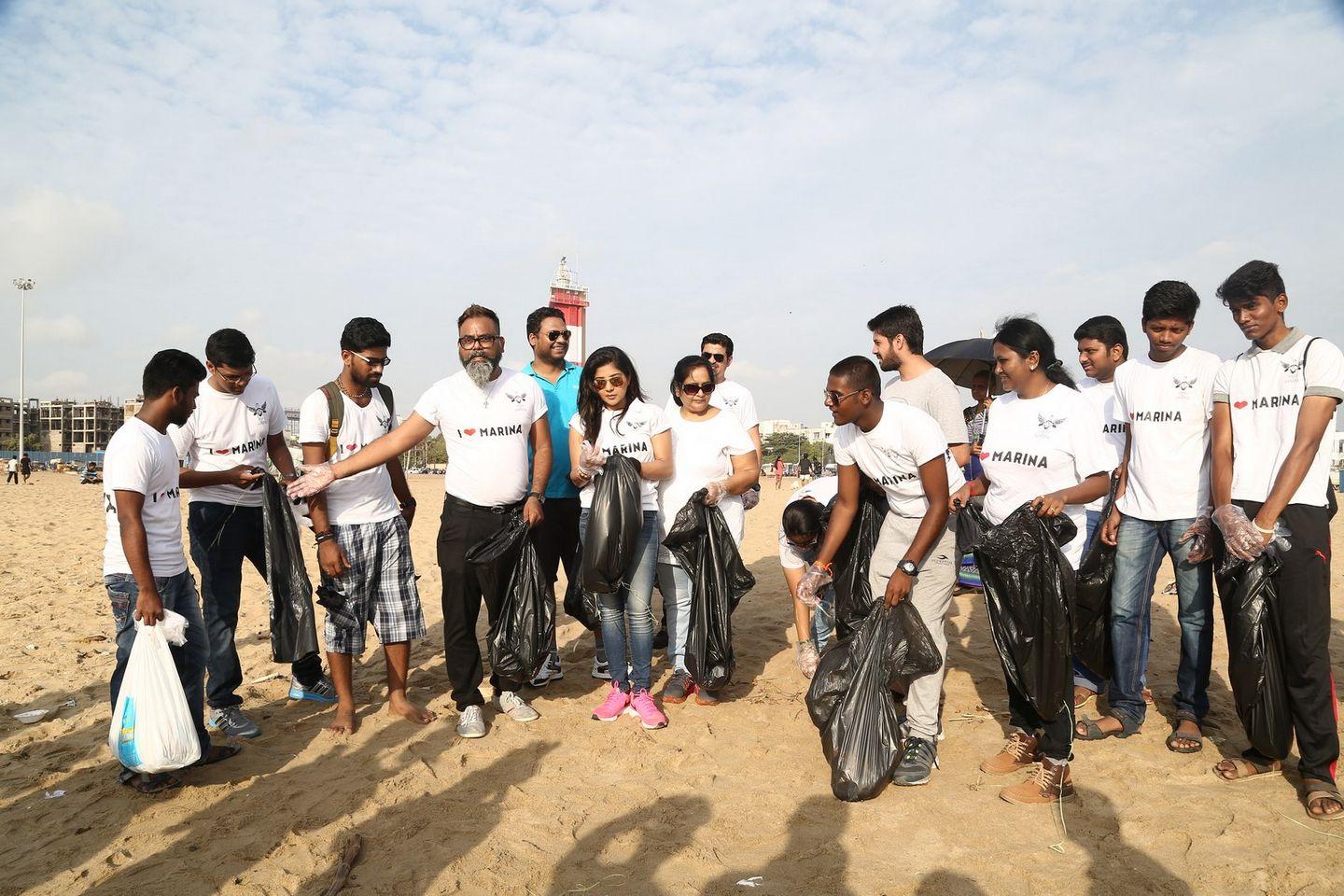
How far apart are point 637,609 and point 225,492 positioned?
2.19 metres

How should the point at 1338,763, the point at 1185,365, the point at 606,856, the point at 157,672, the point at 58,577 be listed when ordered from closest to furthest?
the point at 606,856
the point at 157,672
the point at 1338,763
the point at 1185,365
the point at 58,577

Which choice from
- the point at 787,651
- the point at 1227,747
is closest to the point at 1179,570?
the point at 1227,747

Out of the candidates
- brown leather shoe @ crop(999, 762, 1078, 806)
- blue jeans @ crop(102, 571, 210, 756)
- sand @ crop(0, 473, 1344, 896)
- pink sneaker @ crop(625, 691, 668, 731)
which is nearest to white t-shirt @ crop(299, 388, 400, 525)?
blue jeans @ crop(102, 571, 210, 756)

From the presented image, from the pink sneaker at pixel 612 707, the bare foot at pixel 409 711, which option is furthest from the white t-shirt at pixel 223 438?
the pink sneaker at pixel 612 707

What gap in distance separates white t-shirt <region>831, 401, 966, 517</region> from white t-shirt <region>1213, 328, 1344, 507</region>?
116 cm

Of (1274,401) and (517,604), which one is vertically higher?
(1274,401)

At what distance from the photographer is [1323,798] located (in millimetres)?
2824

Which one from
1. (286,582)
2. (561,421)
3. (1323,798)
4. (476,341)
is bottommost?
(1323,798)

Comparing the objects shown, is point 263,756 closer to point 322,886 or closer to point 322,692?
point 322,692

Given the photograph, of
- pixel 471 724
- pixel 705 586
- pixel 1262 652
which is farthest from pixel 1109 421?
pixel 471 724

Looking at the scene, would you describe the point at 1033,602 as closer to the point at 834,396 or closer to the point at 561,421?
the point at 834,396

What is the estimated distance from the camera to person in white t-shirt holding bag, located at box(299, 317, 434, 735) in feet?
12.7

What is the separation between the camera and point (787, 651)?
17.9 ft

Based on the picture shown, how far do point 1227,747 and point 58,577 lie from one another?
1016 centimetres
